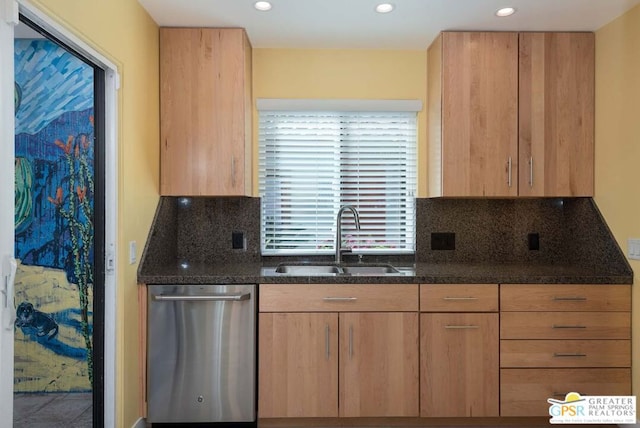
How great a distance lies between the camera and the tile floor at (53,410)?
159cm

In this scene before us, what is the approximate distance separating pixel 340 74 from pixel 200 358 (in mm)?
1981

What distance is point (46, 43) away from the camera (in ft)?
5.41

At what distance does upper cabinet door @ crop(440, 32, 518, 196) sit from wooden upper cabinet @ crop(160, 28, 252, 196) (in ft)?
4.12

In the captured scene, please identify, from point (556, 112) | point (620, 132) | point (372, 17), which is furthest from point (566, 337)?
point (372, 17)

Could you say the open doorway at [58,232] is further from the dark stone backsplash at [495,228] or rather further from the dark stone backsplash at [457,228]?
the dark stone backsplash at [495,228]

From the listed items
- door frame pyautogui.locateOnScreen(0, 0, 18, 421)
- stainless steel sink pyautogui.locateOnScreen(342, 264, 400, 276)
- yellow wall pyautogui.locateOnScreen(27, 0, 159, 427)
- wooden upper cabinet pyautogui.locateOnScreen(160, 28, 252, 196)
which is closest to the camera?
door frame pyautogui.locateOnScreen(0, 0, 18, 421)

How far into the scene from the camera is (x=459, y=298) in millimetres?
2375

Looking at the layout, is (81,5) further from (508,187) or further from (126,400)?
(508,187)

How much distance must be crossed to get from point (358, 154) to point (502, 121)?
932 mm

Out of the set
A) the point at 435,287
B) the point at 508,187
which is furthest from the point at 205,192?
the point at 508,187

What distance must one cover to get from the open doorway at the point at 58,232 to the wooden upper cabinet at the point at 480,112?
1906 millimetres

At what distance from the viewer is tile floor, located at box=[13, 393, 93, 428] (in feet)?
5.22

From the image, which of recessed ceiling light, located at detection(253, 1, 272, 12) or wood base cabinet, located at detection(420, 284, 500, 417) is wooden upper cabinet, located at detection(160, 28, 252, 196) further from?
wood base cabinet, located at detection(420, 284, 500, 417)

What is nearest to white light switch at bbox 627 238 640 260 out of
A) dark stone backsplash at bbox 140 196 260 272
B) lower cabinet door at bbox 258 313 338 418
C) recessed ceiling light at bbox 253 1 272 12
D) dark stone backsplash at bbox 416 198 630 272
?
dark stone backsplash at bbox 416 198 630 272
